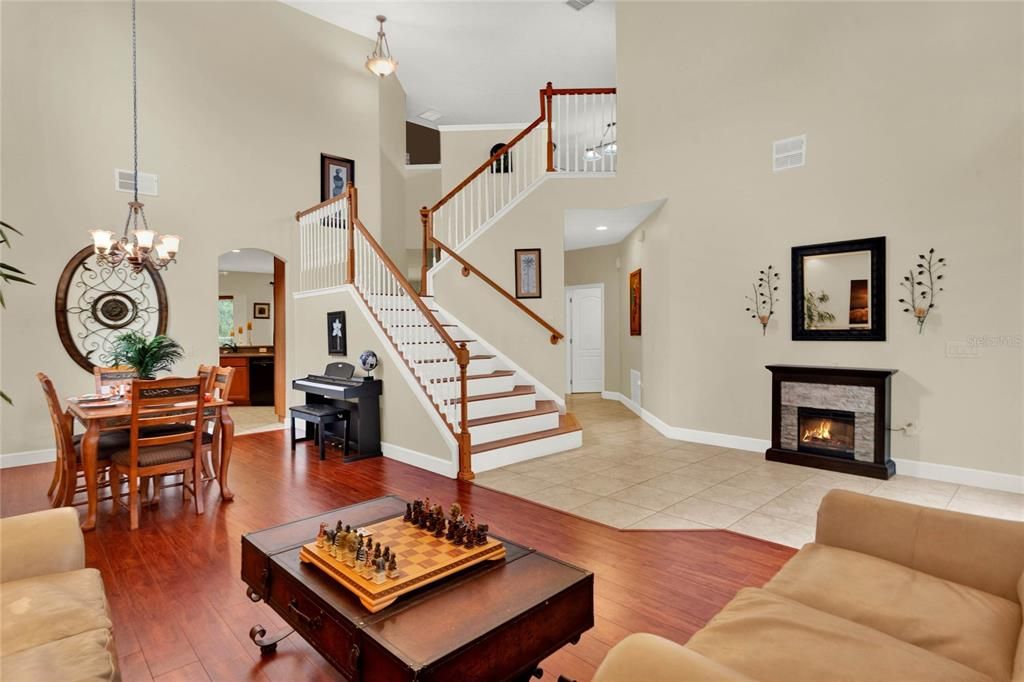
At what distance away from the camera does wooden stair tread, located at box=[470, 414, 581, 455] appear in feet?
16.1

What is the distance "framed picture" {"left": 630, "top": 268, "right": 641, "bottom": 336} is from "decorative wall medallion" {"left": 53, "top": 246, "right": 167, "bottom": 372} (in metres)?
6.36

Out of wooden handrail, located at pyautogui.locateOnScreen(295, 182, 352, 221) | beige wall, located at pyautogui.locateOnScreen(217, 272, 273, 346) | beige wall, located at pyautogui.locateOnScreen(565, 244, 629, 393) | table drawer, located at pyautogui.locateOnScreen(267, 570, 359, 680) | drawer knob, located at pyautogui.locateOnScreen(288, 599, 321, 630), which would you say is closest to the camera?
table drawer, located at pyautogui.locateOnScreen(267, 570, 359, 680)

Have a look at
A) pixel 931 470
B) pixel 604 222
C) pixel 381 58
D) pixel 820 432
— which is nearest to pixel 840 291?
pixel 820 432

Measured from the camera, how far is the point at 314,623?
166 centimetres

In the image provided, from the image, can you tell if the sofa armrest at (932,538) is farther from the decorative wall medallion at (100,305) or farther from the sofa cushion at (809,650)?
the decorative wall medallion at (100,305)

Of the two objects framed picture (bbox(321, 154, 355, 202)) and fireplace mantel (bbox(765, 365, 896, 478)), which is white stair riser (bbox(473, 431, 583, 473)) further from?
framed picture (bbox(321, 154, 355, 202))

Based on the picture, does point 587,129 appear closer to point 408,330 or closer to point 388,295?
point 388,295

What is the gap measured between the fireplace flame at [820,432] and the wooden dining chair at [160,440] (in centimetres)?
532

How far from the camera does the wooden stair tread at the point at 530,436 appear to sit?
4.92 meters

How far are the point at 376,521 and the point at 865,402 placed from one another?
177 inches

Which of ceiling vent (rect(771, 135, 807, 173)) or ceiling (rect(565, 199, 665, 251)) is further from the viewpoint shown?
ceiling (rect(565, 199, 665, 251))

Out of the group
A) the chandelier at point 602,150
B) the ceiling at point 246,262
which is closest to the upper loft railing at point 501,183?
the chandelier at point 602,150

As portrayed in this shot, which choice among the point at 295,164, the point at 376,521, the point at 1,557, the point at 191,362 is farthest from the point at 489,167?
the point at 1,557

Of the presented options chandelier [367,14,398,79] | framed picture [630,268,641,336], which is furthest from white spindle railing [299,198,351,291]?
framed picture [630,268,641,336]
